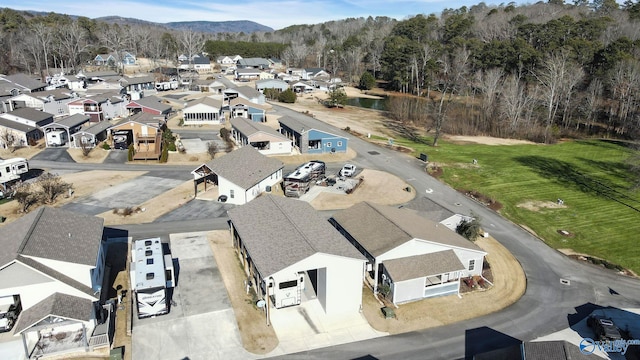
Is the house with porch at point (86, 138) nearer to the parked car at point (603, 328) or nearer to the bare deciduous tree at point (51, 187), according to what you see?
the bare deciduous tree at point (51, 187)

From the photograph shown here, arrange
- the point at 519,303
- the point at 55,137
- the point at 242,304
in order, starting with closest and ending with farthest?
the point at 242,304
the point at 519,303
the point at 55,137

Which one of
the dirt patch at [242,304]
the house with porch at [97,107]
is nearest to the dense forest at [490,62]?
the dirt patch at [242,304]

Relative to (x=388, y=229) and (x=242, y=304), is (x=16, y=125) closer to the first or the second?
(x=242, y=304)

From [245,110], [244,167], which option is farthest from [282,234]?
[245,110]

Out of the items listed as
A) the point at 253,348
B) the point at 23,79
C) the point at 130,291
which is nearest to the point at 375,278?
the point at 253,348

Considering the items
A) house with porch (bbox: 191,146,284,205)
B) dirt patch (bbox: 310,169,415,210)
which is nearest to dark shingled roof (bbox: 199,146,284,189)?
house with porch (bbox: 191,146,284,205)

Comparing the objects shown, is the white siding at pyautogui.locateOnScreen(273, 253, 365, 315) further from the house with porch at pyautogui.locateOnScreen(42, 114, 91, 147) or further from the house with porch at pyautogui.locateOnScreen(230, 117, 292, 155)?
the house with porch at pyautogui.locateOnScreen(42, 114, 91, 147)
